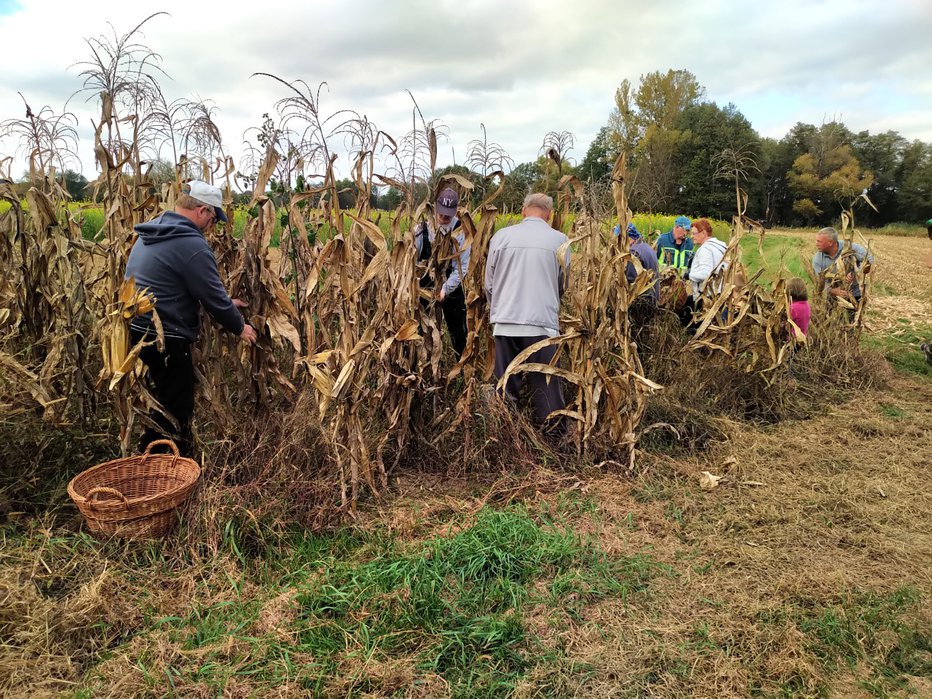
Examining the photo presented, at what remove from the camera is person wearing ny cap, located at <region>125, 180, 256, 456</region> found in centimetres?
313

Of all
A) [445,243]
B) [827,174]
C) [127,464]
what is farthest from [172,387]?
[827,174]

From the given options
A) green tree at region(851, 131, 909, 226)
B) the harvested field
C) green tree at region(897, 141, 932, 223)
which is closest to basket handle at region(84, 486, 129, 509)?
the harvested field

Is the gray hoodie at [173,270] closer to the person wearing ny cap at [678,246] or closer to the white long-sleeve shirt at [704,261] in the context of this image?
the white long-sleeve shirt at [704,261]

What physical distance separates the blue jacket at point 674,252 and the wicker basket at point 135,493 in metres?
4.81

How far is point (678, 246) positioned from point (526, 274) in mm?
3243

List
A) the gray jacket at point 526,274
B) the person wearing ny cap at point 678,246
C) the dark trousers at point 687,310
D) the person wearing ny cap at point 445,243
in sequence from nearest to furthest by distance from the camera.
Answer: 1. the gray jacket at point 526,274
2. the person wearing ny cap at point 445,243
3. the dark trousers at point 687,310
4. the person wearing ny cap at point 678,246

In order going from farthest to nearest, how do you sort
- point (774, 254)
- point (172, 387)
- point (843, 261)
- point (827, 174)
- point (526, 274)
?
point (774, 254), point (827, 174), point (843, 261), point (526, 274), point (172, 387)

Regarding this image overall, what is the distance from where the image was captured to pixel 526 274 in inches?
141

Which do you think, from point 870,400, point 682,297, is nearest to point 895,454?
point 870,400

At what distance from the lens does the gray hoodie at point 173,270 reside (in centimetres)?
312

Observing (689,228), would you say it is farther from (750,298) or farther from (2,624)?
(2,624)

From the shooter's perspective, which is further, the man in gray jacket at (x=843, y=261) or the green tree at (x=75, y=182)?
the man in gray jacket at (x=843, y=261)

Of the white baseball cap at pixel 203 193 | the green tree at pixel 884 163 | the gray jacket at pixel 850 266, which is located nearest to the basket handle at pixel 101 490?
the white baseball cap at pixel 203 193

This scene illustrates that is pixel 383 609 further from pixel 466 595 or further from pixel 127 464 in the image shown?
pixel 127 464
